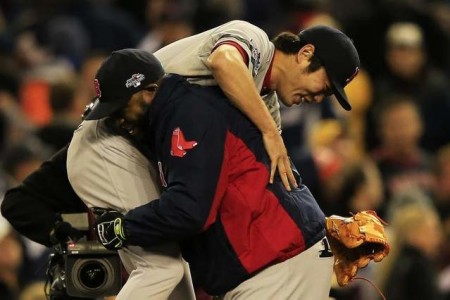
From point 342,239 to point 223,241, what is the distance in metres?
0.52

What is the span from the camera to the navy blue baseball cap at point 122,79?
253 inches

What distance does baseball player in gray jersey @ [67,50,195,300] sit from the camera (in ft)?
21.3

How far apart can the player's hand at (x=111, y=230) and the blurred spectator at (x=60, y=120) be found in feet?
8.95

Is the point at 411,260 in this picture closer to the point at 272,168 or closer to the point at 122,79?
the point at 272,168

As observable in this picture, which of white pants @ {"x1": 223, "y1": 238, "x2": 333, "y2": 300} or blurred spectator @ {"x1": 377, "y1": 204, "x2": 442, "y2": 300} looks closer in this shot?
white pants @ {"x1": 223, "y1": 238, "x2": 333, "y2": 300}

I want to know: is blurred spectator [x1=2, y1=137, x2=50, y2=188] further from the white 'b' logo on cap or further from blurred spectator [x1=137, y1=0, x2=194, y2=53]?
the white 'b' logo on cap

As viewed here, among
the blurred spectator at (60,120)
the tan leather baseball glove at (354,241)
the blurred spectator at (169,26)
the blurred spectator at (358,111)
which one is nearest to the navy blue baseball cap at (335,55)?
the tan leather baseball glove at (354,241)

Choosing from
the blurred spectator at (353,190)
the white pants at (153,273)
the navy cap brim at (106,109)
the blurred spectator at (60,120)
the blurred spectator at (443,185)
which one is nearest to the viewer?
the navy cap brim at (106,109)

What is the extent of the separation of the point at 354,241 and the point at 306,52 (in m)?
0.81

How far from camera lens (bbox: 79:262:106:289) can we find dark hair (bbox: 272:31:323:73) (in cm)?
126

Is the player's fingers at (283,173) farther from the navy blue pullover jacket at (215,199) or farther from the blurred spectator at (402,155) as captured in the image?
the blurred spectator at (402,155)

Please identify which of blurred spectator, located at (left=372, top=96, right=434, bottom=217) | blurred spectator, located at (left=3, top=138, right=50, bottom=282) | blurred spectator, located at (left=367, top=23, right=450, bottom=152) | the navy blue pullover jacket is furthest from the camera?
blurred spectator, located at (left=367, top=23, right=450, bottom=152)

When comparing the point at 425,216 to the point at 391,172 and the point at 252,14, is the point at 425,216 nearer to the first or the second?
the point at 391,172

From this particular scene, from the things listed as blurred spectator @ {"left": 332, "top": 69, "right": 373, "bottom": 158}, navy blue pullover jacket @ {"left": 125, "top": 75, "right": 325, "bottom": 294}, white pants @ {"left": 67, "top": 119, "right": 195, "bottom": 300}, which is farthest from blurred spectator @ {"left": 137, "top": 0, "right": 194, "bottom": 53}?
navy blue pullover jacket @ {"left": 125, "top": 75, "right": 325, "bottom": 294}
